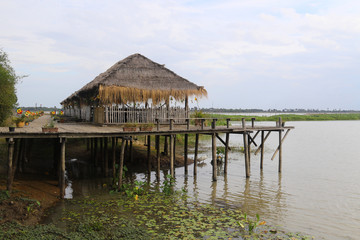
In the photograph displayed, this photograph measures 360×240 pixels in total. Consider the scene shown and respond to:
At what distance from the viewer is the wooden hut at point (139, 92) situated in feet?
49.8

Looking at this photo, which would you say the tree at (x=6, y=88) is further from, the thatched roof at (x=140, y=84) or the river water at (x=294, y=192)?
the river water at (x=294, y=192)

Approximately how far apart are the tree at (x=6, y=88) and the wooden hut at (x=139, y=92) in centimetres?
575

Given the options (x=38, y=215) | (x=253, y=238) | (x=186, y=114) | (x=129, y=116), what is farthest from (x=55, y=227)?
(x=186, y=114)

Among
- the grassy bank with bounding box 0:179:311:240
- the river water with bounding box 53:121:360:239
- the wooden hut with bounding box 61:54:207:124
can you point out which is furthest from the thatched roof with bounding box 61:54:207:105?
the grassy bank with bounding box 0:179:311:240

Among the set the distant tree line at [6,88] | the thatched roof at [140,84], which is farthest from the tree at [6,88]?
the thatched roof at [140,84]

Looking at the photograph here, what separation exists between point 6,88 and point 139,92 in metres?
8.95

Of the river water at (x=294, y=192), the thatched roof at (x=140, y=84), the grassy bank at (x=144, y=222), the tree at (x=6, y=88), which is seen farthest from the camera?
the tree at (x=6, y=88)

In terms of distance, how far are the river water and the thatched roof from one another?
385cm

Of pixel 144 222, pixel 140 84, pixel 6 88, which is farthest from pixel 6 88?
pixel 144 222

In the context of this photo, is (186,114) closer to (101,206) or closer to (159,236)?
(101,206)

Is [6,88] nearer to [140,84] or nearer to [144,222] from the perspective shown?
[140,84]

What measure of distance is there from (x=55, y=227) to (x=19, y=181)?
453 cm

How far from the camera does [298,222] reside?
9703 millimetres

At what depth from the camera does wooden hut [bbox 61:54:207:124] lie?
15180 millimetres
